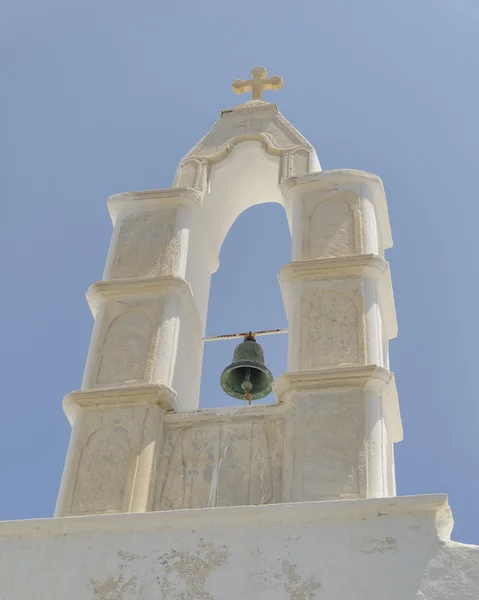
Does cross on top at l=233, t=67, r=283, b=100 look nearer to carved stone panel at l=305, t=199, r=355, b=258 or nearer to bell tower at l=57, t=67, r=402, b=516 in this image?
bell tower at l=57, t=67, r=402, b=516

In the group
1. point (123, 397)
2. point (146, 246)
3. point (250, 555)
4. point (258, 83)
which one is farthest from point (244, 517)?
point (258, 83)

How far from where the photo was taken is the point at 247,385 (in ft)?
22.6

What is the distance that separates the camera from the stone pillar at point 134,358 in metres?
5.68

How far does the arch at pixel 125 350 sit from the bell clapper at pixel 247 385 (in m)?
0.82

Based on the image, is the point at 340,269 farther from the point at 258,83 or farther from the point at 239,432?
the point at 258,83

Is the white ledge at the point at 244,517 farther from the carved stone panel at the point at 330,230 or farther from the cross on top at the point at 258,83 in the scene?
the cross on top at the point at 258,83

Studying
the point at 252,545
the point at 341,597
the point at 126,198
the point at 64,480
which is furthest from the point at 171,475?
the point at 126,198

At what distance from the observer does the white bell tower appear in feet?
15.9

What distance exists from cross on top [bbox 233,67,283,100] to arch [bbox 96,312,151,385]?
2.65 meters

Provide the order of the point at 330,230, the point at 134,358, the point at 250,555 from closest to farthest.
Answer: the point at 250,555 < the point at 134,358 < the point at 330,230

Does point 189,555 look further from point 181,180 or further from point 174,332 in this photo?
point 181,180

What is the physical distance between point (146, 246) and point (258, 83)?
212 centimetres

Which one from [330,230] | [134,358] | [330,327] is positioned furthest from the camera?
[330,230]

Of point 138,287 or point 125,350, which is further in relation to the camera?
point 138,287
